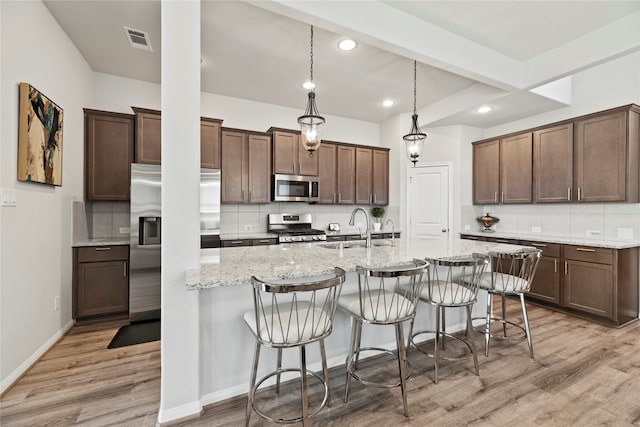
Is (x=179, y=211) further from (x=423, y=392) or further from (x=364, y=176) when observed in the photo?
(x=364, y=176)

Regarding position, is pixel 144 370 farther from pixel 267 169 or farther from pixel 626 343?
pixel 626 343

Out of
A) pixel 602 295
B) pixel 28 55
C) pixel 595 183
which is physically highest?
pixel 28 55

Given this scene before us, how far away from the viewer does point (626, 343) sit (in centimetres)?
281

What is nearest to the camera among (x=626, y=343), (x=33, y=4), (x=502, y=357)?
(x=33, y=4)

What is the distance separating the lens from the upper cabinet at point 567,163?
340 cm

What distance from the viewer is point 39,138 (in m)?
2.45

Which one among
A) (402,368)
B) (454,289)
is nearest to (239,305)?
(402,368)

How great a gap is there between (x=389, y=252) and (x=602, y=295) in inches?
105

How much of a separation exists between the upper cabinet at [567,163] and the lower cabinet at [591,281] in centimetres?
72

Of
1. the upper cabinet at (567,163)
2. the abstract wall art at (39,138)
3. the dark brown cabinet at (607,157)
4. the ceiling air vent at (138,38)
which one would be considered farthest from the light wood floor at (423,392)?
the ceiling air vent at (138,38)

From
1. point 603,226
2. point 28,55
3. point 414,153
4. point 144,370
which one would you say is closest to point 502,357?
point 414,153

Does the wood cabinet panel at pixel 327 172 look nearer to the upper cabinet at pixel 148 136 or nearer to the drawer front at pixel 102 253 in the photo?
the upper cabinet at pixel 148 136

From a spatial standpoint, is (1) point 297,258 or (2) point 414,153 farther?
(2) point 414,153

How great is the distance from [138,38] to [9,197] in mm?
1895
